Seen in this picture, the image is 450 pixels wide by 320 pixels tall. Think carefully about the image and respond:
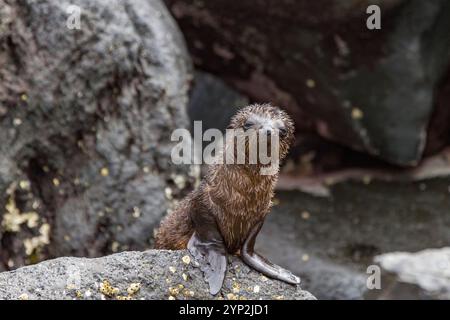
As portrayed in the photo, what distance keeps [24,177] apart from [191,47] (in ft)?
9.03

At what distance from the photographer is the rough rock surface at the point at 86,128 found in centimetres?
568

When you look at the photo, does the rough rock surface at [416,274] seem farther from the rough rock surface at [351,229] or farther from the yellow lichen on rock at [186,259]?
the yellow lichen on rock at [186,259]

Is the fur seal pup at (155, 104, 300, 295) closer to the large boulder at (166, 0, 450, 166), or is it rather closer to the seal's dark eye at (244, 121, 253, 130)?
the seal's dark eye at (244, 121, 253, 130)

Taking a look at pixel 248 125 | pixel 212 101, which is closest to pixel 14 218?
pixel 248 125

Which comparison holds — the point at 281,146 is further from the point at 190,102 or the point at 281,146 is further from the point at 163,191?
the point at 190,102

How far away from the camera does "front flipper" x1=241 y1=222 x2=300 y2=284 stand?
14.6ft

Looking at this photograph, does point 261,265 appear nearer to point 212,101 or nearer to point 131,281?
point 131,281

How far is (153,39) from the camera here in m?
6.02

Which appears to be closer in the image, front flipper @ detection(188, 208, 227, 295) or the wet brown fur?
front flipper @ detection(188, 208, 227, 295)

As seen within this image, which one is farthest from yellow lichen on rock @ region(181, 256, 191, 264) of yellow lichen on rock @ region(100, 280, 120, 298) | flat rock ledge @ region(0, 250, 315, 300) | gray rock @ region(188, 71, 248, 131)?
gray rock @ region(188, 71, 248, 131)

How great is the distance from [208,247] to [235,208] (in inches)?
10.2

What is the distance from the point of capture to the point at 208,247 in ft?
14.8

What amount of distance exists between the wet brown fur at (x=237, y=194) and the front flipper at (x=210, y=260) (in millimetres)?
123

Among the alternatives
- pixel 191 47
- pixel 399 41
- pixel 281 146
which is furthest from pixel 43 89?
pixel 399 41
